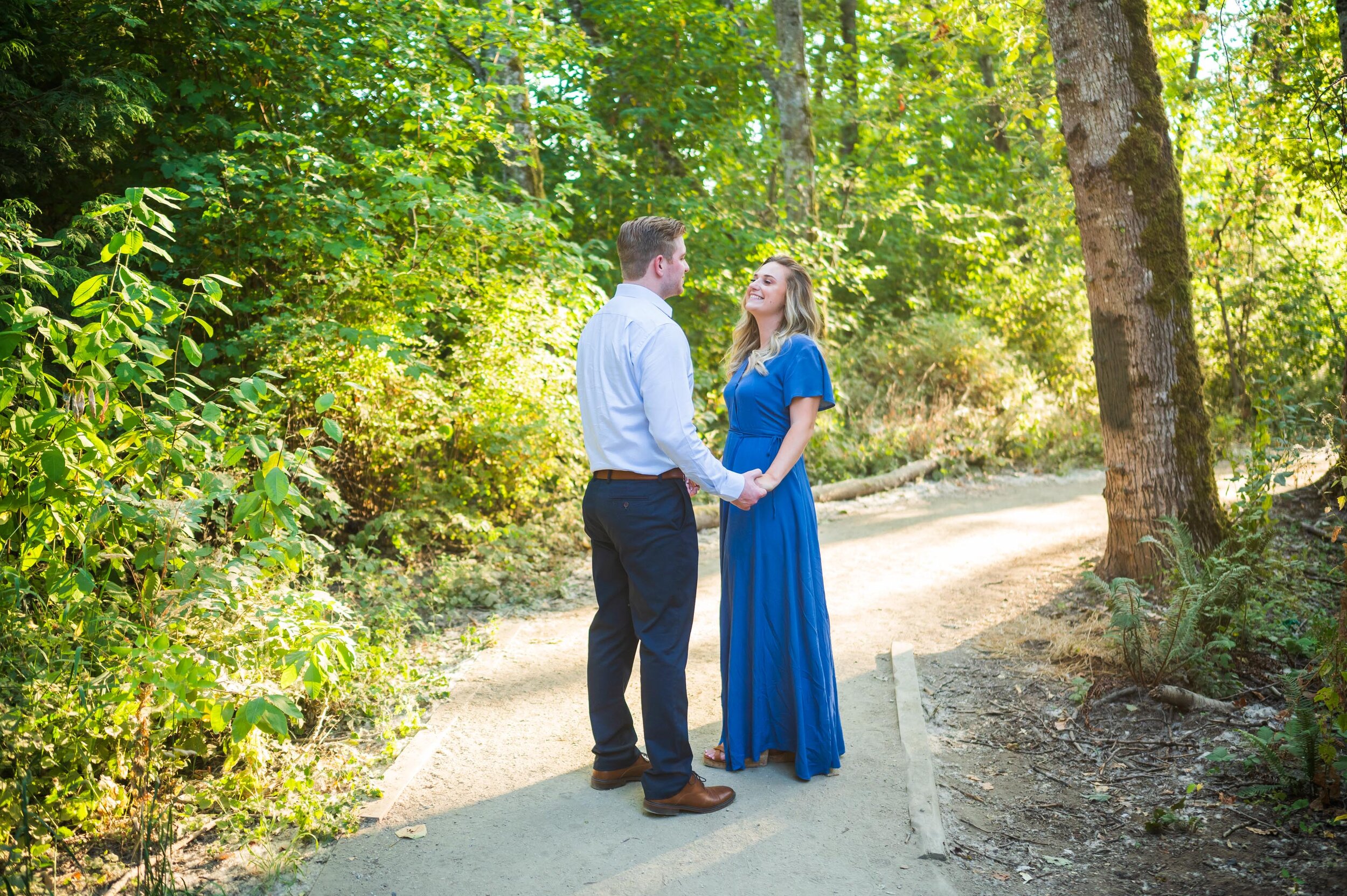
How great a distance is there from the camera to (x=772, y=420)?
414 cm

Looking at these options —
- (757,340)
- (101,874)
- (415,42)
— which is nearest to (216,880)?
(101,874)

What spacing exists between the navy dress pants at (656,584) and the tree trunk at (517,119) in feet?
15.2

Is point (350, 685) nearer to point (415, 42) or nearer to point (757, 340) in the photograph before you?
point (757, 340)

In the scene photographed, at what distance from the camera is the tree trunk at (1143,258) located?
234 inches

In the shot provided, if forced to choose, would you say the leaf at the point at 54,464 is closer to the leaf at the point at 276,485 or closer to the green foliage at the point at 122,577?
the green foliage at the point at 122,577

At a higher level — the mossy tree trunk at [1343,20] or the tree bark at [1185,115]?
the tree bark at [1185,115]

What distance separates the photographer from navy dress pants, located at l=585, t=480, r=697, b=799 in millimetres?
3688

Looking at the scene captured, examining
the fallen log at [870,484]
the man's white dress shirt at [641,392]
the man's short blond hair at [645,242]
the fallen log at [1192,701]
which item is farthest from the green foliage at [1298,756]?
the fallen log at [870,484]

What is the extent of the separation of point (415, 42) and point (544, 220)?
5.78 ft

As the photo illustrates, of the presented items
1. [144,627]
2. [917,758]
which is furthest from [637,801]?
[144,627]

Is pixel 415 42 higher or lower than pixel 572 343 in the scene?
higher

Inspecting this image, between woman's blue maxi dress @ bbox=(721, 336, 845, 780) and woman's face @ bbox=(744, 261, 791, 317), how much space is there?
20 cm

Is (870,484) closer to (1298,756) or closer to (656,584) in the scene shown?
(1298,756)

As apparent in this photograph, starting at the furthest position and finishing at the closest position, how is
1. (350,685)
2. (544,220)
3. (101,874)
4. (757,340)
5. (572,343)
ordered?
(572,343) → (544,220) → (350,685) → (757,340) → (101,874)
